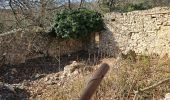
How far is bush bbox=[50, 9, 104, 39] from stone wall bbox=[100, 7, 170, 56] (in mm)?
481

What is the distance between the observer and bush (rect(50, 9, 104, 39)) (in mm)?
13555

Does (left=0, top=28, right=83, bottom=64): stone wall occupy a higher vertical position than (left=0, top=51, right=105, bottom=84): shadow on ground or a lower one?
higher

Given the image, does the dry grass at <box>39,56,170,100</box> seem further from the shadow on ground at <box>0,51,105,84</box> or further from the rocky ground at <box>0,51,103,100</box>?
the shadow on ground at <box>0,51,105,84</box>

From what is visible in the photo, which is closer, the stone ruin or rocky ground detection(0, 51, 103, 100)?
rocky ground detection(0, 51, 103, 100)

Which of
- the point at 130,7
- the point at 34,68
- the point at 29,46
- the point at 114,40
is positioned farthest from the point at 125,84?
the point at 130,7

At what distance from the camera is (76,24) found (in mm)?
13523

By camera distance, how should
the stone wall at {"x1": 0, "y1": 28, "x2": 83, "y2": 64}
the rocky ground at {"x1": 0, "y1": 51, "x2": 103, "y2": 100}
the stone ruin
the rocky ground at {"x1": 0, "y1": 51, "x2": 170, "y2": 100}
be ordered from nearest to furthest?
the rocky ground at {"x1": 0, "y1": 51, "x2": 170, "y2": 100} → the rocky ground at {"x1": 0, "y1": 51, "x2": 103, "y2": 100} → the stone ruin → the stone wall at {"x1": 0, "y1": 28, "x2": 83, "y2": 64}

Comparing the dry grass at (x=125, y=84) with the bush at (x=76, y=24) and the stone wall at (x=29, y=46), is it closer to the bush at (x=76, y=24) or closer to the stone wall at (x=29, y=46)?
the stone wall at (x=29, y=46)

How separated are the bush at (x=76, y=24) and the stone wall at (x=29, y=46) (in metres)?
0.49

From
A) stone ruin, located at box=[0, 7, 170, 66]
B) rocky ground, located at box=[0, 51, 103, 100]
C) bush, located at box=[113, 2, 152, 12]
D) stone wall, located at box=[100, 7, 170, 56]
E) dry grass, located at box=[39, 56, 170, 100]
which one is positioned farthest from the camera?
bush, located at box=[113, 2, 152, 12]

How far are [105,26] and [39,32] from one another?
2.70m

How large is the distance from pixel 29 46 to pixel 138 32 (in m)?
4.19

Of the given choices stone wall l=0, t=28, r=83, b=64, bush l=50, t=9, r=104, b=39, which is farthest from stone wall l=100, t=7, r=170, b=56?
stone wall l=0, t=28, r=83, b=64

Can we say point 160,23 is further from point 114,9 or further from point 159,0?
point 159,0
